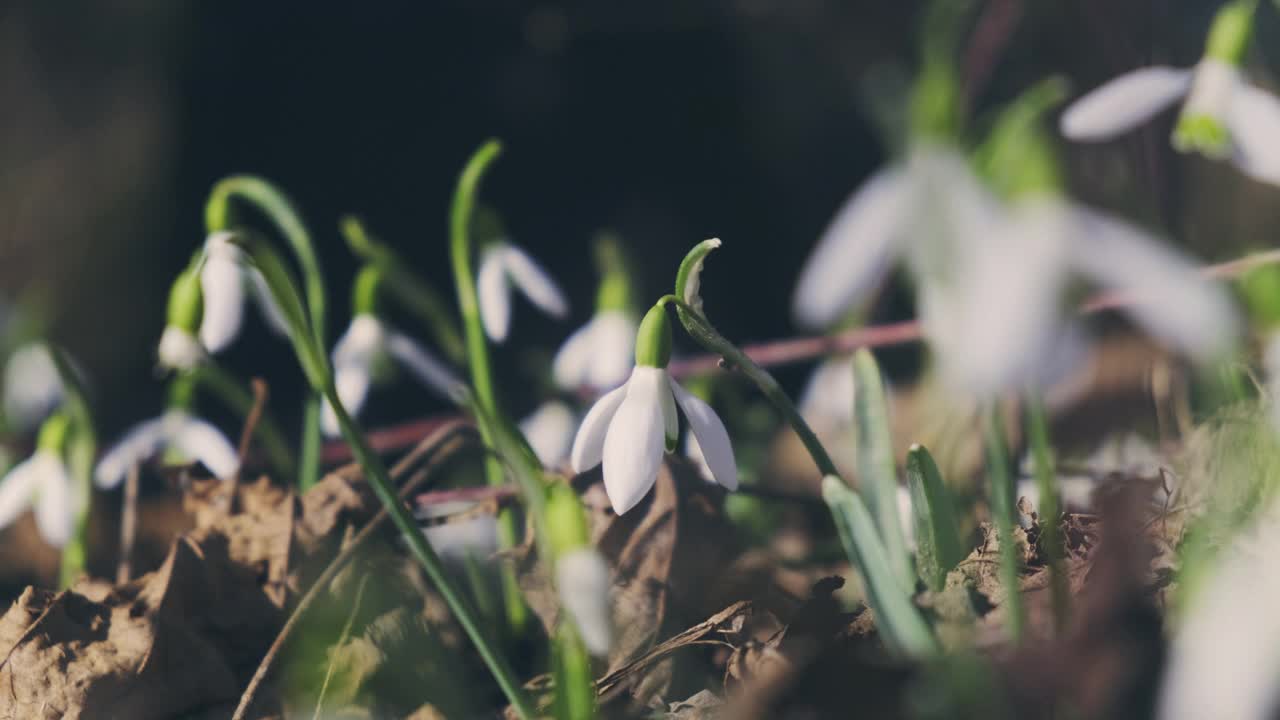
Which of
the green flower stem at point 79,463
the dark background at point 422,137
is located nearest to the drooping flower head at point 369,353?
the green flower stem at point 79,463

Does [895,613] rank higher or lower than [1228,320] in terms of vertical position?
lower

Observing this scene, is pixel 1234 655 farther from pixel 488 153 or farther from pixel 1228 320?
pixel 488 153

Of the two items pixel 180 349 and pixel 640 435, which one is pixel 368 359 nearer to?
pixel 180 349

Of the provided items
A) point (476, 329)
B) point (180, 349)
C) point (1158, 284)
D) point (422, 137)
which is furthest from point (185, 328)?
point (422, 137)

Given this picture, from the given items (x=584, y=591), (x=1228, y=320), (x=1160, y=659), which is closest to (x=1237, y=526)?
(x=1160, y=659)

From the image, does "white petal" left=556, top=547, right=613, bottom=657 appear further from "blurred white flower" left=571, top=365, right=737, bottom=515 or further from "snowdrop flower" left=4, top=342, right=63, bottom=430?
"snowdrop flower" left=4, top=342, right=63, bottom=430

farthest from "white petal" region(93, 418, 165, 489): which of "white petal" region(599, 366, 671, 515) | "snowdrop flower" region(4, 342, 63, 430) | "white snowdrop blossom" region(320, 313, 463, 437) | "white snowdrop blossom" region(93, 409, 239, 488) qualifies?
"white petal" region(599, 366, 671, 515)

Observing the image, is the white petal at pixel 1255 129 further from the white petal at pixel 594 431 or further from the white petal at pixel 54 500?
the white petal at pixel 54 500
